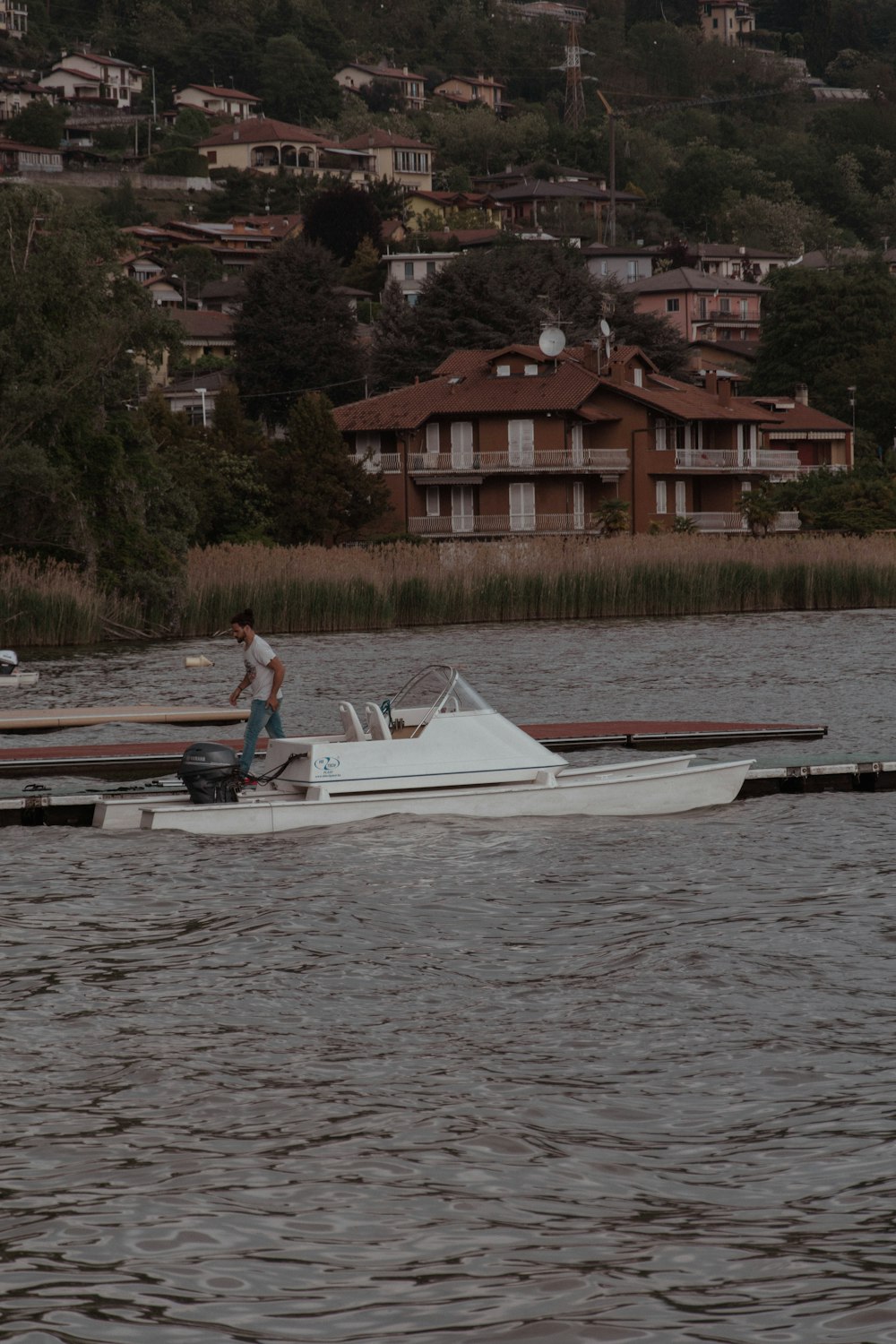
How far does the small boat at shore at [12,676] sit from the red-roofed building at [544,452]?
5273 cm

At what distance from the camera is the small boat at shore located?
36.8 m

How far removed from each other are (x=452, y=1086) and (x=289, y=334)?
109414mm

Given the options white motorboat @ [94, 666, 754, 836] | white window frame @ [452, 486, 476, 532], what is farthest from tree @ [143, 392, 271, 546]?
white motorboat @ [94, 666, 754, 836]

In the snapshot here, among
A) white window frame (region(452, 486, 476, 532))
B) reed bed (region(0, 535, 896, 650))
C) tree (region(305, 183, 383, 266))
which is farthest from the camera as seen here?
tree (region(305, 183, 383, 266))

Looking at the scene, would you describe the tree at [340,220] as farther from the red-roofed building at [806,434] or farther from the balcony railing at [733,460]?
the balcony railing at [733,460]

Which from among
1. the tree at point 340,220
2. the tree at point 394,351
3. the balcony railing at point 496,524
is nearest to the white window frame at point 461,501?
the balcony railing at point 496,524

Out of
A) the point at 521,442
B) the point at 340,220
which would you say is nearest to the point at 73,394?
the point at 521,442

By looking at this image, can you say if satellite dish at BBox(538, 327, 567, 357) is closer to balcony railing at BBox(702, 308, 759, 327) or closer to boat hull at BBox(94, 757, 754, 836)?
boat hull at BBox(94, 757, 754, 836)

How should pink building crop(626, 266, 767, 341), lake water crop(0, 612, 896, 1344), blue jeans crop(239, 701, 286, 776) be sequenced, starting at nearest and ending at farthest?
lake water crop(0, 612, 896, 1344), blue jeans crop(239, 701, 286, 776), pink building crop(626, 266, 767, 341)

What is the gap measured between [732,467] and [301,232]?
88.3 m

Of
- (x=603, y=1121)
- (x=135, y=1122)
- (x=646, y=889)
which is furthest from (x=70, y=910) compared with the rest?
(x=603, y=1121)

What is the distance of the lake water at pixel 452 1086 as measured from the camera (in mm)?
8477

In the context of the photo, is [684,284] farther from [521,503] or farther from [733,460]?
[521,503]

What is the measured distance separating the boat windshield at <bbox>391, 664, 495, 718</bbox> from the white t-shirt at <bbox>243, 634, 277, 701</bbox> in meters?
2.01
